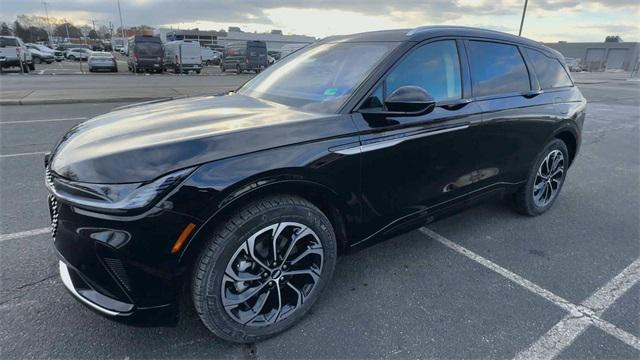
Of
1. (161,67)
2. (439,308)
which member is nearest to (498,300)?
(439,308)

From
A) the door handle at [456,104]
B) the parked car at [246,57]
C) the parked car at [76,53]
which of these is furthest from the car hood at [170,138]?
the parked car at [76,53]

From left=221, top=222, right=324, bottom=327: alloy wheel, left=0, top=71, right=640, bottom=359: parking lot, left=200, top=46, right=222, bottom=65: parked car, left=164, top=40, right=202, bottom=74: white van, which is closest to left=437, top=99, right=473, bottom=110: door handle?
left=0, top=71, right=640, bottom=359: parking lot

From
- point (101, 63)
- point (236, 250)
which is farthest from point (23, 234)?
point (101, 63)

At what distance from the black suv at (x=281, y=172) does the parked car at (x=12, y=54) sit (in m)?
24.3

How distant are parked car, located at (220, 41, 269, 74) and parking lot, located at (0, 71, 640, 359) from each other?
1013 inches

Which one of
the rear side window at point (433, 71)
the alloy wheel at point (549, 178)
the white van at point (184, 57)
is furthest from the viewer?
the white van at point (184, 57)

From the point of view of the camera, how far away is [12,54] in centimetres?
2094

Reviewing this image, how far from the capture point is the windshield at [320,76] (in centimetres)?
255

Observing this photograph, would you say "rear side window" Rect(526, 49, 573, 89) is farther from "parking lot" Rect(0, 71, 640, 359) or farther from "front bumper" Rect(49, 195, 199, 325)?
"front bumper" Rect(49, 195, 199, 325)

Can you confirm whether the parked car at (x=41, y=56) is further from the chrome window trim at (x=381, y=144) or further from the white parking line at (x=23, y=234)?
the chrome window trim at (x=381, y=144)

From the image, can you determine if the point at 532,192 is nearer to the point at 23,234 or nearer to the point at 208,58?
the point at 23,234

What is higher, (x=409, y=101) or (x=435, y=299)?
(x=409, y=101)

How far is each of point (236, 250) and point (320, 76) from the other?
1496mm

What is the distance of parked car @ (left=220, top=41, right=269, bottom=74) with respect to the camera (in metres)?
28.4
